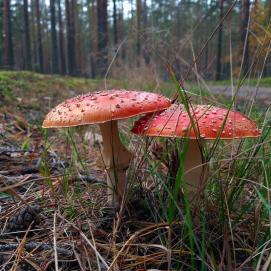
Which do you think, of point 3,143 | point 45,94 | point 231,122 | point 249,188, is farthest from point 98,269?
point 45,94

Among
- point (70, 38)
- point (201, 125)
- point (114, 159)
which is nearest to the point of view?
point (201, 125)

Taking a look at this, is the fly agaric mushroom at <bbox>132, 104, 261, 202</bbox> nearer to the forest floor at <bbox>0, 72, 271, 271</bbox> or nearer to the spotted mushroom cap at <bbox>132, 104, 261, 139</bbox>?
the spotted mushroom cap at <bbox>132, 104, 261, 139</bbox>

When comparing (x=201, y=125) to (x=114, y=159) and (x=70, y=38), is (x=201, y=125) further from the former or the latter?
(x=70, y=38)

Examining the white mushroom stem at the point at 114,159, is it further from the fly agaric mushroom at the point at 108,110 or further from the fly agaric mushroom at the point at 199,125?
the fly agaric mushroom at the point at 199,125

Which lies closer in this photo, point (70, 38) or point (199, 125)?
point (199, 125)

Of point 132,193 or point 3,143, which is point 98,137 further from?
point 132,193

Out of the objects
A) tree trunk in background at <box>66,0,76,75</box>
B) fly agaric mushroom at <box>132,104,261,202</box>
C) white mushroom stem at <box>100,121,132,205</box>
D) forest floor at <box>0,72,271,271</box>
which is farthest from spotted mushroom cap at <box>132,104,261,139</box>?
tree trunk in background at <box>66,0,76,75</box>

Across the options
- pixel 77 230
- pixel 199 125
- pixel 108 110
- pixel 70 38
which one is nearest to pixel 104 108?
pixel 108 110

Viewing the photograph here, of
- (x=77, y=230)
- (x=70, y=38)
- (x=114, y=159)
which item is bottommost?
(x=77, y=230)
